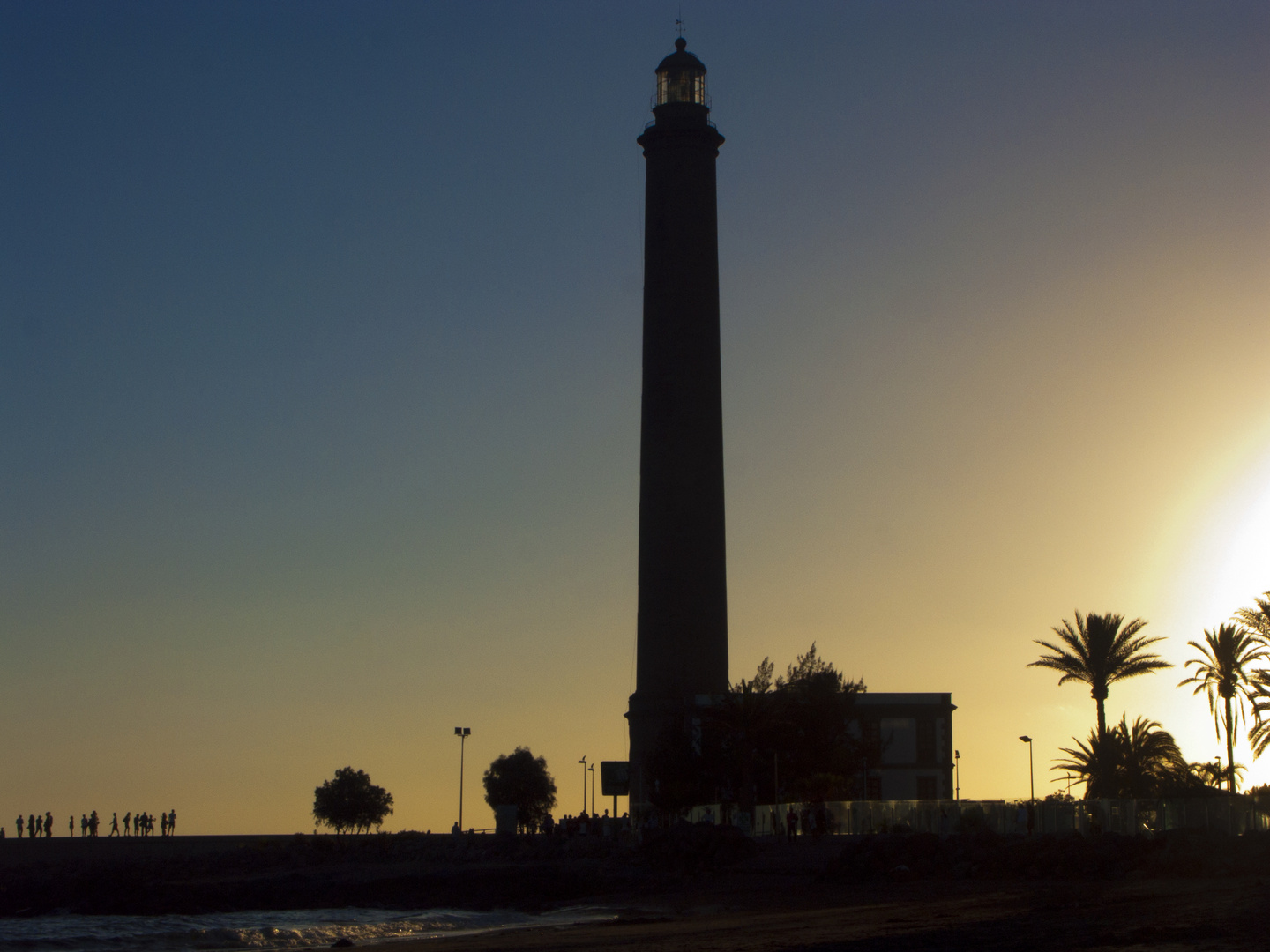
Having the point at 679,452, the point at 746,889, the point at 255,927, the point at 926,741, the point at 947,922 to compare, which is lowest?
the point at 255,927

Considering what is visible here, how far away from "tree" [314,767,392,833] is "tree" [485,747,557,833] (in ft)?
22.1

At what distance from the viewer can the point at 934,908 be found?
1125 inches

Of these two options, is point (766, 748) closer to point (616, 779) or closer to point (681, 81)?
point (616, 779)

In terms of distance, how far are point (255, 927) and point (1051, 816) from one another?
22.4 meters

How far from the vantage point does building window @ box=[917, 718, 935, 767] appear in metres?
69.0

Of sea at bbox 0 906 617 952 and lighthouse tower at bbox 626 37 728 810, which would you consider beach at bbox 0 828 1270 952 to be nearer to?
sea at bbox 0 906 617 952

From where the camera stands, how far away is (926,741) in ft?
227

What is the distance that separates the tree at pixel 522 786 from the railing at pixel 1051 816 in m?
41.9

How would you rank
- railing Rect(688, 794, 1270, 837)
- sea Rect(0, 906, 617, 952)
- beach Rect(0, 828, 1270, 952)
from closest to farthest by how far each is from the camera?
beach Rect(0, 828, 1270, 952)
sea Rect(0, 906, 617, 952)
railing Rect(688, 794, 1270, 837)

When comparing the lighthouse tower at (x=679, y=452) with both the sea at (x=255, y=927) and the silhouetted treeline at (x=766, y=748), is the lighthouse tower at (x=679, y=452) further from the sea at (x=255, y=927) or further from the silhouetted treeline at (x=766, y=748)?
the sea at (x=255, y=927)

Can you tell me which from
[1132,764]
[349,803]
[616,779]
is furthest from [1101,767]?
[349,803]

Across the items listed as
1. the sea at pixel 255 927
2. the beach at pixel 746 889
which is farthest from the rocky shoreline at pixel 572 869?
the sea at pixel 255 927

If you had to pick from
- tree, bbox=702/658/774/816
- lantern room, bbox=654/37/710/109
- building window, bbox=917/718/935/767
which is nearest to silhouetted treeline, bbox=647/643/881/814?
tree, bbox=702/658/774/816

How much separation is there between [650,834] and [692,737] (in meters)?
14.3
